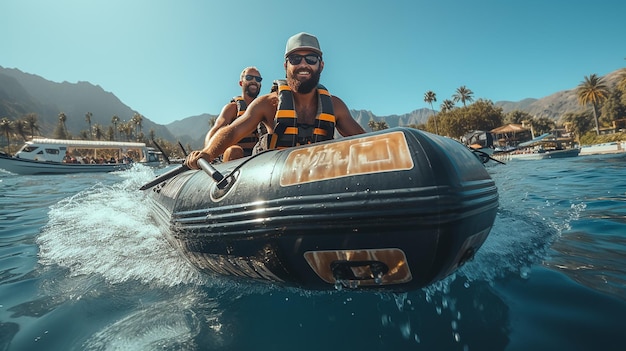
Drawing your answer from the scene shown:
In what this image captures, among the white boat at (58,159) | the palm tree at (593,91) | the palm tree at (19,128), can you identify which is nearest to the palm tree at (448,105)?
the palm tree at (593,91)

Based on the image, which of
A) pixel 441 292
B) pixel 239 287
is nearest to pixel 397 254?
pixel 441 292

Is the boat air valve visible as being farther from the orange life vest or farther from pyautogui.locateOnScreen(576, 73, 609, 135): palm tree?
pyautogui.locateOnScreen(576, 73, 609, 135): palm tree

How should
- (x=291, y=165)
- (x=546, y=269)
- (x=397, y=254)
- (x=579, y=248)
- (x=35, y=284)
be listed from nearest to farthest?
(x=397, y=254) → (x=291, y=165) → (x=546, y=269) → (x=35, y=284) → (x=579, y=248)

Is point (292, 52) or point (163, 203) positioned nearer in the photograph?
point (292, 52)

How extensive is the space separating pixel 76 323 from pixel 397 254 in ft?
6.64

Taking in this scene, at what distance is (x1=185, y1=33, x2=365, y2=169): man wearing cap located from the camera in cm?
294

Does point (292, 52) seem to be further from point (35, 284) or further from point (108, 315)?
point (35, 284)

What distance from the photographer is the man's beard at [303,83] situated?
3.08 m

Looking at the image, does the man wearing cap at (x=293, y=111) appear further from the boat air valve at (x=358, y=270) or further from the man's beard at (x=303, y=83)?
the boat air valve at (x=358, y=270)

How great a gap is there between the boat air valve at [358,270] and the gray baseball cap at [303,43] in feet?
7.08

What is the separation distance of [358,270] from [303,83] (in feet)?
6.68

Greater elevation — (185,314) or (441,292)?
(185,314)

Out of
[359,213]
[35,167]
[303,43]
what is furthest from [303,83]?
[35,167]

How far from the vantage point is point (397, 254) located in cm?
157
